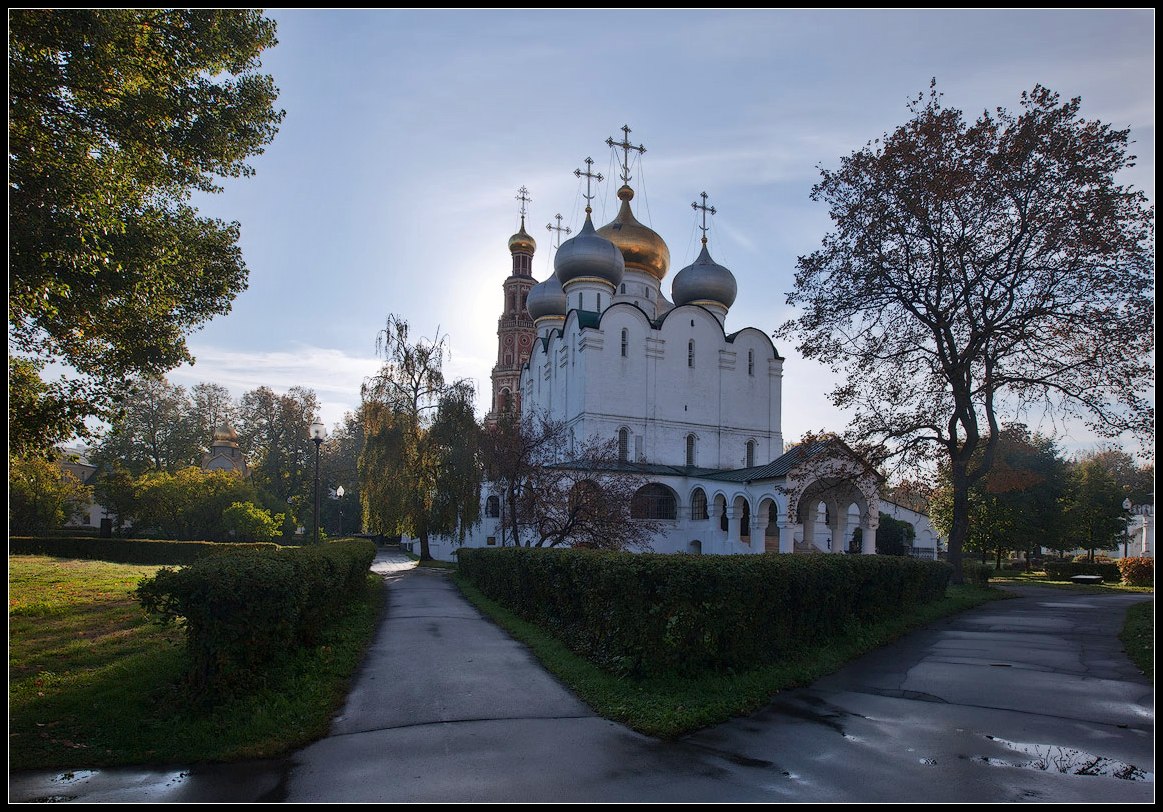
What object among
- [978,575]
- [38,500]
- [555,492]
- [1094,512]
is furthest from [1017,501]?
[38,500]

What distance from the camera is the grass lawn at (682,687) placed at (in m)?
6.53

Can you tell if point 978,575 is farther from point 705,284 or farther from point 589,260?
point 589,260

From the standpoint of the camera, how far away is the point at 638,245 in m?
44.7

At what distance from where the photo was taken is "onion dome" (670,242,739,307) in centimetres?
4216

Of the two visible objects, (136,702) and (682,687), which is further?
(682,687)

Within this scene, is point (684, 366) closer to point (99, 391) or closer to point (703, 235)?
point (703, 235)

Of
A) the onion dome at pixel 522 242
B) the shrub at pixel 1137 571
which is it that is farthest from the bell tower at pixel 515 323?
the shrub at pixel 1137 571

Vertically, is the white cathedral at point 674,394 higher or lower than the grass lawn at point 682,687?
higher

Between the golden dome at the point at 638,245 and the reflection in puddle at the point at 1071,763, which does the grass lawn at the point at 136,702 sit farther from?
the golden dome at the point at 638,245

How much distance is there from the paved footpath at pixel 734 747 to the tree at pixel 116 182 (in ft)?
21.9

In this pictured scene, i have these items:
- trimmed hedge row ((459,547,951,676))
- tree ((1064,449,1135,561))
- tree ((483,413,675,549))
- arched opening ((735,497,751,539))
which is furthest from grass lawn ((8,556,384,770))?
tree ((1064,449,1135,561))

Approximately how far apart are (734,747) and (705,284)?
125ft

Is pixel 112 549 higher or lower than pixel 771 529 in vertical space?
lower

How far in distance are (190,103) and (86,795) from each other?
423 inches
